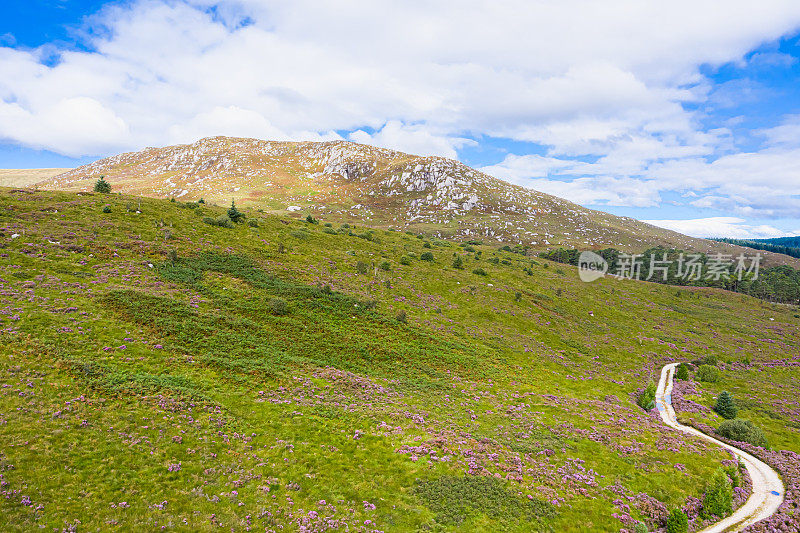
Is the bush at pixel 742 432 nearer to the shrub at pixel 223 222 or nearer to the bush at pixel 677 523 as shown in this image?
the bush at pixel 677 523

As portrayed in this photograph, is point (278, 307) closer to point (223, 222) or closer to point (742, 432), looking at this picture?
point (223, 222)

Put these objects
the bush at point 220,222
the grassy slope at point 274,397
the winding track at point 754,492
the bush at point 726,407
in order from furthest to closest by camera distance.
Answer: the bush at point 220,222 < the bush at point 726,407 < the winding track at point 754,492 < the grassy slope at point 274,397

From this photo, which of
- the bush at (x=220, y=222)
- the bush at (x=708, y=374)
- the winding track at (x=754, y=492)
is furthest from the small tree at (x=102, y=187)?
the bush at (x=708, y=374)

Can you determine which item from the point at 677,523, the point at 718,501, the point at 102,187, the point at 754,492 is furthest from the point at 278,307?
the point at 102,187

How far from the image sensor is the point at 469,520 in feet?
57.6

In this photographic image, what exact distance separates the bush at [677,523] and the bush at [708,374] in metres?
44.1

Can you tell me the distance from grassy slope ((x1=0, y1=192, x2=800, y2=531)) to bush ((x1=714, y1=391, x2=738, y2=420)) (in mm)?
9138

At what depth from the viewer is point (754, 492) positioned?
80.2 ft

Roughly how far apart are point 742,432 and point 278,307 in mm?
53121

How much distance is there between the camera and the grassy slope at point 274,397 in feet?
54.0

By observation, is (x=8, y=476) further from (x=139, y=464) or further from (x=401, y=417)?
(x=401, y=417)

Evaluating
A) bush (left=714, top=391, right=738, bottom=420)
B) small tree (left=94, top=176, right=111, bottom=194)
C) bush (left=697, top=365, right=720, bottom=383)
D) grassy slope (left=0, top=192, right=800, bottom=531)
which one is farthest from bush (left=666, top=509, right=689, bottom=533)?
small tree (left=94, top=176, right=111, bottom=194)

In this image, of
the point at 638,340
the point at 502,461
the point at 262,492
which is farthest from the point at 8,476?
the point at 638,340

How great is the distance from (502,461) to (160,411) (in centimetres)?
2382
